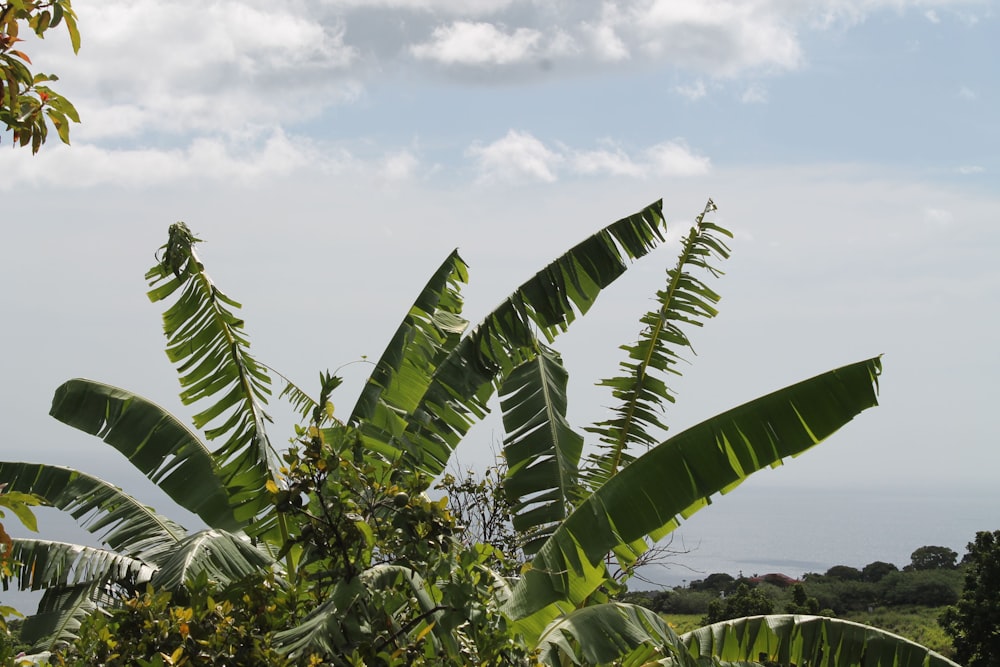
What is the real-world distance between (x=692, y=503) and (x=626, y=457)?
2.64 meters

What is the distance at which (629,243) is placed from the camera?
8180mm

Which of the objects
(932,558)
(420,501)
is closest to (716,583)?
(932,558)

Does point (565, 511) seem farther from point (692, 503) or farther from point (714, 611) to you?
point (714, 611)

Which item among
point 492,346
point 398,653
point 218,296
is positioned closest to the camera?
point 398,653

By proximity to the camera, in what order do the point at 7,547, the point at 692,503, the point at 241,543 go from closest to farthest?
the point at 7,547 → the point at 692,503 → the point at 241,543

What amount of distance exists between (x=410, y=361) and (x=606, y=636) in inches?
149

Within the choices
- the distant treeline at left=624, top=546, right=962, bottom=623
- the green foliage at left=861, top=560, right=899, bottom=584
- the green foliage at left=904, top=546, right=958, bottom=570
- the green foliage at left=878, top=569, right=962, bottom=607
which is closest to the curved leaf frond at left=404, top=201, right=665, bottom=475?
the distant treeline at left=624, top=546, right=962, bottom=623

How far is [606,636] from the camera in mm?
5277

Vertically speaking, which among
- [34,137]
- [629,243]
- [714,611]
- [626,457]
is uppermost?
[629,243]

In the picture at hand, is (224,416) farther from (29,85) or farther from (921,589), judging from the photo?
(921,589)

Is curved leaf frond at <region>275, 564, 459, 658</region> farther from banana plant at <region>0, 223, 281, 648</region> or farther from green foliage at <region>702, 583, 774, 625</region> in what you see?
green foliage at <region>702, 583, 774, 625</region>

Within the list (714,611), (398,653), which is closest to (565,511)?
(398,653)

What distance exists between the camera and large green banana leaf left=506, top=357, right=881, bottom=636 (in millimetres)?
5668

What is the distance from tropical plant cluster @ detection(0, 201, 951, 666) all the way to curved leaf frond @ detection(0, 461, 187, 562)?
0.02 metres
